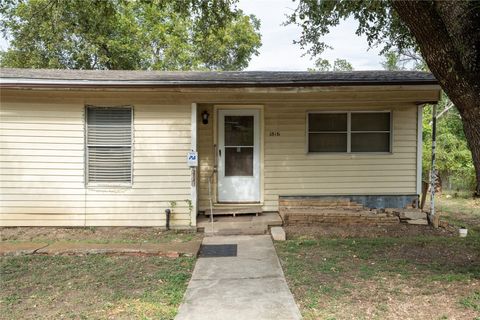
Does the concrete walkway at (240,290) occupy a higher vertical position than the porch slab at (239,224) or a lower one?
lower

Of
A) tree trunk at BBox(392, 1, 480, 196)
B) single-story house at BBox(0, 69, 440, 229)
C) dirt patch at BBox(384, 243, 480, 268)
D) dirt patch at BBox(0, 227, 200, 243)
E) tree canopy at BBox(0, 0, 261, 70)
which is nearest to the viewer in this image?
tree trunk at BBox(392, 1, 480, 196)

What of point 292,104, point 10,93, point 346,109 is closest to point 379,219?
point 346,109

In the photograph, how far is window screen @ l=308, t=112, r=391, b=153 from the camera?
830 centimetres

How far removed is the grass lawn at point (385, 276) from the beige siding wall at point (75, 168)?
2.51 metres

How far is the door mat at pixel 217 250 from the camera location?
19.5 ft

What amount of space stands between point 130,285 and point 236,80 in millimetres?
4032

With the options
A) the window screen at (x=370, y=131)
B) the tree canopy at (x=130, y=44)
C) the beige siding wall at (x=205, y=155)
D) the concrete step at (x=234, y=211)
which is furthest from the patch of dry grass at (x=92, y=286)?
the tree canopy at (x=130, y=44)

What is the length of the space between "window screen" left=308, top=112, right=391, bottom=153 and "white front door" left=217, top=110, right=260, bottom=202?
4.17 feet

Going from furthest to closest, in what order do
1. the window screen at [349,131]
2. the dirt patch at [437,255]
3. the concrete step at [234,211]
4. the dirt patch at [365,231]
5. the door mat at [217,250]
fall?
the window screen at [349,131]
the concrete step at [234,211]
the dirt patch at [365,231]
the door mat at [217,250]
the dirt patch at [437,255]

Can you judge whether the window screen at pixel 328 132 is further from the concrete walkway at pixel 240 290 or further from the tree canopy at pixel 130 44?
the tree canopy at pixel 130 44

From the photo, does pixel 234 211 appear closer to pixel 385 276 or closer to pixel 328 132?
pixel 328 132

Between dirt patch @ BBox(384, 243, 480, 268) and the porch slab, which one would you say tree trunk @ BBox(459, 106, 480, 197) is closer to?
dirt patch @ BBox(384, 243, 480, 268)

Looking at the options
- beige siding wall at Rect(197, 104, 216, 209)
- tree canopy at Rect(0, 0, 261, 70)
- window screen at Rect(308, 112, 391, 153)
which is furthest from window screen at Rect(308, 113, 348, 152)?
tree canopy at Rect(0, 0, 261, 70)

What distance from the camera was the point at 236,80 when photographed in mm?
7164
